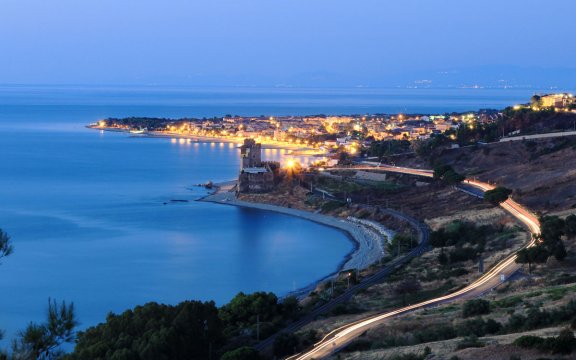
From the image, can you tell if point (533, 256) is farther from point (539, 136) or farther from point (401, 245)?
point (539, 136)

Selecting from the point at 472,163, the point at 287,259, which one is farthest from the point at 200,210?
the point at 472,163

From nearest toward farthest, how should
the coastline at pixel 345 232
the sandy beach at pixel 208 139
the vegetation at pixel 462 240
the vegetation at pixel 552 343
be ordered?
the vegetation at pixel 552 343
the vegetation at pixel 462 240
the coastline at pixel 345 232
the sandy beach at pixel 208 139

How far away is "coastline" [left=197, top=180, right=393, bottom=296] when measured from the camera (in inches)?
Answer: 892

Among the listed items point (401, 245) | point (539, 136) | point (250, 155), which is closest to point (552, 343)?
point (401, 245)

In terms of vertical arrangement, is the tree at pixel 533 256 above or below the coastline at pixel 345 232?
above

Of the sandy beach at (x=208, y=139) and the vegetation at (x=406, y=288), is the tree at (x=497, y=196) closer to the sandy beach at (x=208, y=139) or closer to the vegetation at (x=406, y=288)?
the vegetation at (x=406, y=288)

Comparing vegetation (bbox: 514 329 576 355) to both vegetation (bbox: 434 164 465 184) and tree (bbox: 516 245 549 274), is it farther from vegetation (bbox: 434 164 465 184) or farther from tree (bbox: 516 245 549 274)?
vegetation (bbox: 434 164 465 184)

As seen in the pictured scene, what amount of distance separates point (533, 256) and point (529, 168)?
53.1 feet

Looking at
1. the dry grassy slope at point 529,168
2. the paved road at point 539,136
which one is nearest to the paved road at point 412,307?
the dry grassy slope at point 529,168

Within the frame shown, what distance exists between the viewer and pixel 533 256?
16016mm

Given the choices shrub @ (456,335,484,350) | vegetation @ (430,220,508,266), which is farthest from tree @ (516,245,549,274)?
shrub @ (456,335,484,350)

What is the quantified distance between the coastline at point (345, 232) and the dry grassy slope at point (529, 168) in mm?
4906

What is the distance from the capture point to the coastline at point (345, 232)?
22.7 metres

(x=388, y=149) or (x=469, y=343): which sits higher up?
(x=469, y=343)
